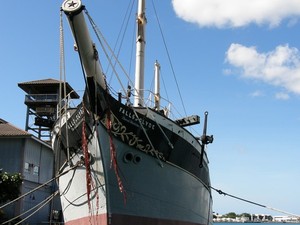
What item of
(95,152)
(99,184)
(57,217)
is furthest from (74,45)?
(57,217)

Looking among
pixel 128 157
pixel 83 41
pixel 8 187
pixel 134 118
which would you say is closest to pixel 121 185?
pixel 128 157

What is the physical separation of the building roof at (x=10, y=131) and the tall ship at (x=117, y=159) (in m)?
13.3

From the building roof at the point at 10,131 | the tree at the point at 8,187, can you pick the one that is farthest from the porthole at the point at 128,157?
the building roof at the point at 10,131

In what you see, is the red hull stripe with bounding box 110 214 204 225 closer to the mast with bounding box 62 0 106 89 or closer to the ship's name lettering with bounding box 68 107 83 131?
the ship's name lettering with bounding box 68 107 83 131

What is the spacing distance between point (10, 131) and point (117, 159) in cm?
1765

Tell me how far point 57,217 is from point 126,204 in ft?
54.6

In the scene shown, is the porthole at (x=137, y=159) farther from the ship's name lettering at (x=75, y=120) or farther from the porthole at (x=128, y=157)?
the ship's name lettering at (x=75, y=120)

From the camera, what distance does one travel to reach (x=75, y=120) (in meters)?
12.0

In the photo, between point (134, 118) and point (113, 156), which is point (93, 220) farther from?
point (134, 118)

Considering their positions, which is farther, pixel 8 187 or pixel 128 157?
pixel 8 187

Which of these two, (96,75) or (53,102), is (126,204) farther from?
(53,102)

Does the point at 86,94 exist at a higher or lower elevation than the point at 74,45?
lower

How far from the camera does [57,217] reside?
2680 centimetres

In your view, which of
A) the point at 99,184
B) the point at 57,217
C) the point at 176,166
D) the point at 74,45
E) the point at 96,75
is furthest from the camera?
the point at 57,217
